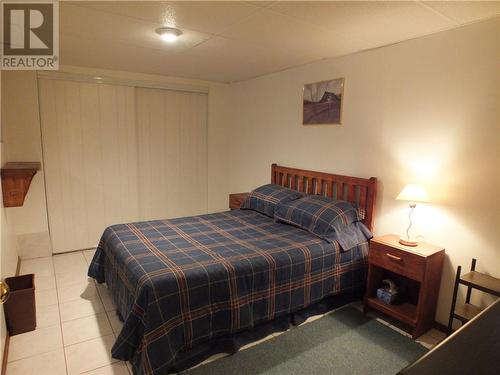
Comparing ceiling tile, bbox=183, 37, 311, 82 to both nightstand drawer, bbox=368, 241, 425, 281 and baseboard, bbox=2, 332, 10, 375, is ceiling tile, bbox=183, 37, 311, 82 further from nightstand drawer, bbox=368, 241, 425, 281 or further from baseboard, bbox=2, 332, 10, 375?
baseboard, bbox=2, 332, 10, 375

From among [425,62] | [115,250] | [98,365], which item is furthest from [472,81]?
[98,365]

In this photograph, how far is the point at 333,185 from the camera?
3.09m

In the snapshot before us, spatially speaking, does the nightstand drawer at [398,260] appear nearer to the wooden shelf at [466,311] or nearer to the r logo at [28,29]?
the wooden shelf at [466,311]

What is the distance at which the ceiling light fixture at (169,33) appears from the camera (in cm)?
227

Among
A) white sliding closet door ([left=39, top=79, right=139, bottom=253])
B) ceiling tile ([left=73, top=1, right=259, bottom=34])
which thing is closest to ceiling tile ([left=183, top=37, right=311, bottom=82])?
ceiling tile ([left=73, top=1, right=259, bottom=34])

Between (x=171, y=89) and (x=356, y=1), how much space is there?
295 centimetres

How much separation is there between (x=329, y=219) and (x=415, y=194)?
67cm

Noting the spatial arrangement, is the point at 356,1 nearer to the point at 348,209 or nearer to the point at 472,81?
the point at 472,81

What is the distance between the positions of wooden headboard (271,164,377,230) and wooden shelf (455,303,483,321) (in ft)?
2.88

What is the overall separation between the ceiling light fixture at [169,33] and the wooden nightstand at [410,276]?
2220 mm

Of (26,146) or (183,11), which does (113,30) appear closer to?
(183,11)

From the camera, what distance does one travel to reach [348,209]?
2.67m

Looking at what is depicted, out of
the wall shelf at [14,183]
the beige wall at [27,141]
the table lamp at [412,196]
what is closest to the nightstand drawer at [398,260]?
the table lamp at [412,196]

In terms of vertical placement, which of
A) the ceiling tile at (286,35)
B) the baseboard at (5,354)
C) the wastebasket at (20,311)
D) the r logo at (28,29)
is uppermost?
the ceiling tile at (286,35)
